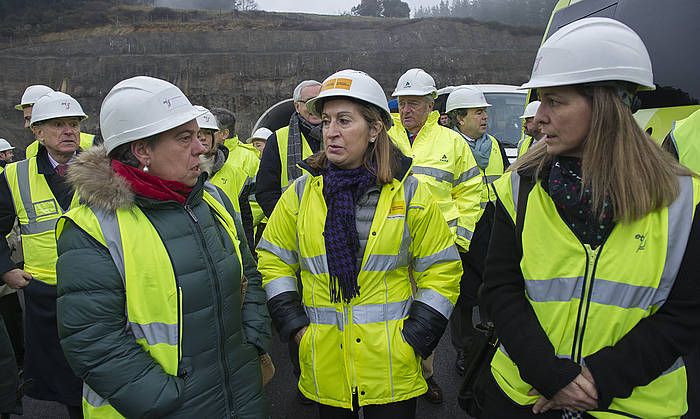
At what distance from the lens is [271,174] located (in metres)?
3.82

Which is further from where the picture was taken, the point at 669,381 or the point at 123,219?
the point at 123,219

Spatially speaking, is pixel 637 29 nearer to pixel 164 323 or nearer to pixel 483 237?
pixel 483 237

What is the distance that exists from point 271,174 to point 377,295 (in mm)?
1994

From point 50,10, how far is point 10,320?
134ft

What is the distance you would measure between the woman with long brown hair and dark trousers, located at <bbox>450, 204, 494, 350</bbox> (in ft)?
7.14

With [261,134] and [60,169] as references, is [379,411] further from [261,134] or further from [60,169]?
[261,134]

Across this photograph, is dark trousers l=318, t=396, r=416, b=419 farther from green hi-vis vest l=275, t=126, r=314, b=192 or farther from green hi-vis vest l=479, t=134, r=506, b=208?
green hi-vis vest l=479, t=134, r=506, b=208

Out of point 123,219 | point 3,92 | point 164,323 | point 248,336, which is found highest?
point 123,219

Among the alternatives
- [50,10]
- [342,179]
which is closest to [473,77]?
[342,179]

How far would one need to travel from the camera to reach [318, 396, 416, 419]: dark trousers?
209cm

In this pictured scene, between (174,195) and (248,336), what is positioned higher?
(174,195)

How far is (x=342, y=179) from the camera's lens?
6.91 ft

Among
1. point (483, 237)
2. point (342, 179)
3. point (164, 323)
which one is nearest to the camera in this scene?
point (164, 323)

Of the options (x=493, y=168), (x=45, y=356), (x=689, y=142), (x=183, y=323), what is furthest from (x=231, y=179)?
(x=689, y=142)
